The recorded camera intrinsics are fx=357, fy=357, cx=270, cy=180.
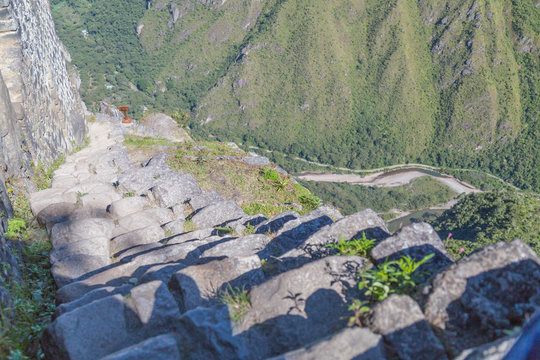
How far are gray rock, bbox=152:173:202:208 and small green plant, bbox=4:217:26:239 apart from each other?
12.2ft

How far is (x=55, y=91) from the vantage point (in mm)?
18250

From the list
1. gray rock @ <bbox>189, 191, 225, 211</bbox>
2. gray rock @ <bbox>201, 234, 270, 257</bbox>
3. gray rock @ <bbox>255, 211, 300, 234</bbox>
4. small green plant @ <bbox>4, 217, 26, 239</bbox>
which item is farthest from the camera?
gray rock @ <bbox>189, 191, 225, 211</bbox>

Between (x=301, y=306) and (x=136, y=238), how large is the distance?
5.65 m

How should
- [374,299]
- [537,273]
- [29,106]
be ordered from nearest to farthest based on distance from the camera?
[537,273] → [374,299] → [29,106]

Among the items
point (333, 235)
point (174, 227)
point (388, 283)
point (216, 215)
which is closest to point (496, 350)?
point (388, 283)

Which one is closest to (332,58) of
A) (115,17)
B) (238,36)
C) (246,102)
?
(246,102)

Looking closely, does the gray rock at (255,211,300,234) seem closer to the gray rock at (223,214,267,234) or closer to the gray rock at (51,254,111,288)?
the gray rock at (223,214,267,234)

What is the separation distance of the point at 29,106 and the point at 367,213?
14409 mm

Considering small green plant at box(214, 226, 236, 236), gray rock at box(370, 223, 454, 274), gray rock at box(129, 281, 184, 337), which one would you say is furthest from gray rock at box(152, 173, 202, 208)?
gray rock at box(370, 223, 454, 274)

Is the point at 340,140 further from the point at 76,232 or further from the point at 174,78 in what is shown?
the point at 76,232

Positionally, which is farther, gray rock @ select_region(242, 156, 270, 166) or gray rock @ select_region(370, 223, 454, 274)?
gray rock @ select_region(242, 156, 270, 166)

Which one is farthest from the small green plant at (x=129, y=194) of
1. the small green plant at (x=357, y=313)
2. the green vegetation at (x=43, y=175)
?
the small green plant at (x=357, y=313)

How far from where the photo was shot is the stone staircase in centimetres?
395

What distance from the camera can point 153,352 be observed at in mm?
4031
